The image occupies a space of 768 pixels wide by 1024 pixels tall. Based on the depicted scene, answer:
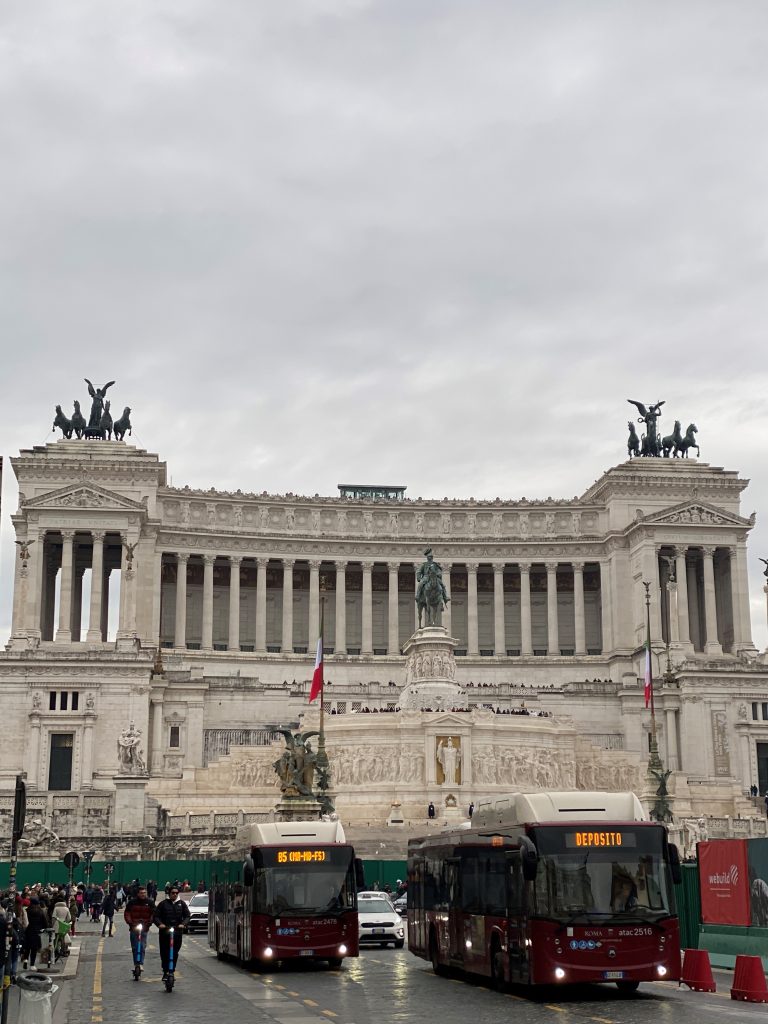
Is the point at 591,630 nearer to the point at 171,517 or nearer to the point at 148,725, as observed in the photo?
the point at 171,517

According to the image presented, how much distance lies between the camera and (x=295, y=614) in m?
132

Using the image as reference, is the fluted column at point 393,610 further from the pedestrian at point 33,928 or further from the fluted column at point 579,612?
the pedestrian at point 33,928

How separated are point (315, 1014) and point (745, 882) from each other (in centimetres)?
1154

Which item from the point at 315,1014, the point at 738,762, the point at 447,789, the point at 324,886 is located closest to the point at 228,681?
the point at 447,789

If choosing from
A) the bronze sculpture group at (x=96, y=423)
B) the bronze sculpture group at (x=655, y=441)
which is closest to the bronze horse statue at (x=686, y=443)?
the bronze sculpture group at (x=655, y=441)

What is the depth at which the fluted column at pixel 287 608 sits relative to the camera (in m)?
123

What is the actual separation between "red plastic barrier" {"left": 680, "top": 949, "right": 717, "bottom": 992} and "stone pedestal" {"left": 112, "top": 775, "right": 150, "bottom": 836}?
49737mm

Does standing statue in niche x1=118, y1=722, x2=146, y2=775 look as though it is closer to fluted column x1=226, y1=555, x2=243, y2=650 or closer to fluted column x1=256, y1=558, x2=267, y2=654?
fluted column x1=256, y1=558, x2=267, y2=654

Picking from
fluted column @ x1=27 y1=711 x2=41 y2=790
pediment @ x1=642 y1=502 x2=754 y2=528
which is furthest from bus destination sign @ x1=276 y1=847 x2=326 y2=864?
pediment @ x1=642 y1=502 x2=754 y2=528

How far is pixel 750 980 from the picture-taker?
28.9 meters

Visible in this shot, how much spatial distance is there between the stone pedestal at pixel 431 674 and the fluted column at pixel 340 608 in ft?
79.8

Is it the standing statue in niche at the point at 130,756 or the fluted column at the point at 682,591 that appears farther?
the fluted column at the point at 682,591

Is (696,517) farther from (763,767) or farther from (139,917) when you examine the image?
(139,917)

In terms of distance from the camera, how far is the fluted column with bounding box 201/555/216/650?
122375mm
